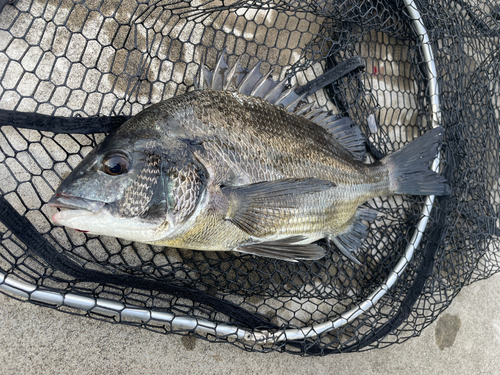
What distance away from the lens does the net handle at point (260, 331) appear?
4.47 feet

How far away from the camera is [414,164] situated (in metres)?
1.85

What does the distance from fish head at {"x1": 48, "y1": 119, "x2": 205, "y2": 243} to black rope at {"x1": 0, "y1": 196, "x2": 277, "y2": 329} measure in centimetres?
35

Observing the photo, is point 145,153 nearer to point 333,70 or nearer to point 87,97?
point 87,97

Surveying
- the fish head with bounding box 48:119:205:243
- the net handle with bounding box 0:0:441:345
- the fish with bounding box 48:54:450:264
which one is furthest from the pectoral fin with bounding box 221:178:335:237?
the net handle with bounding box 0:0:441:345

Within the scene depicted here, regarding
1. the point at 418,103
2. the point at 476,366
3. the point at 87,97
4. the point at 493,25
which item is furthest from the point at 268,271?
the point at 493,25

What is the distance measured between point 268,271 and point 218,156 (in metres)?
0.84

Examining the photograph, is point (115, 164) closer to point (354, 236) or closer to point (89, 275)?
point (89, 275)

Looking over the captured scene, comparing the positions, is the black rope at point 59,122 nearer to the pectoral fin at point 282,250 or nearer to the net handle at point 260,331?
the net handle at point 260,331

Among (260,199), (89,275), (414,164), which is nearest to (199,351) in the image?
(89,275)

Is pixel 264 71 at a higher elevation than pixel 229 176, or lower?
higher

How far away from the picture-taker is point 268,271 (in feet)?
6.28

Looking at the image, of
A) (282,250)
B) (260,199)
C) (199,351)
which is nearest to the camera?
(260,199)

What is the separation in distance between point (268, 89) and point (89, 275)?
1.18 meters

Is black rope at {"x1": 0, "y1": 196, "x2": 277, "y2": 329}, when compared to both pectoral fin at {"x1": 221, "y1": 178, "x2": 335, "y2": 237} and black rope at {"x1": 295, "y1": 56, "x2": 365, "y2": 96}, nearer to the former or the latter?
pectoral fin at {"x1": 221, "y1": 178, "x2": 335, "y2": 237}
